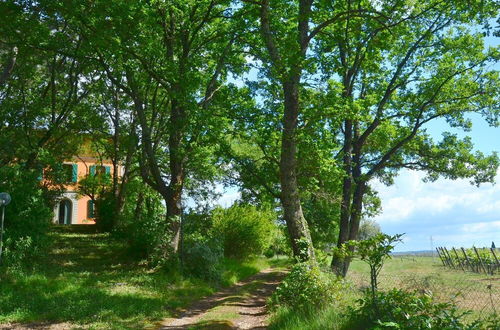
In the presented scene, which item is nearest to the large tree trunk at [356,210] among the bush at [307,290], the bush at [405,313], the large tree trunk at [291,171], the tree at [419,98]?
the tree at [419,98]

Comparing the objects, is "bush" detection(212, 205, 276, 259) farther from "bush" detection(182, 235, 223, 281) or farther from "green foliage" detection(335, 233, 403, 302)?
"green foliage" detection(335, 233, 403, 302)

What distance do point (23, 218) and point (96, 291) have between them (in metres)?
4.75

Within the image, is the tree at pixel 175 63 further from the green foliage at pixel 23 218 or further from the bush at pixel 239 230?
the bush at pixel 239 230

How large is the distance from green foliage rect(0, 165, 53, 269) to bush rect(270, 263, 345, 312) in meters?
8.55

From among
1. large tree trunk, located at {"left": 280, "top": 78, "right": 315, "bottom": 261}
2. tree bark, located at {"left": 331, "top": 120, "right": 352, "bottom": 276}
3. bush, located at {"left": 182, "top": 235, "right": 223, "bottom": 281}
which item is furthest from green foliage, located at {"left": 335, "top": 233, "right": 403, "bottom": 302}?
tree bark, located at {"left": 331, "top": 120, "right": 352, "bottom": 276}

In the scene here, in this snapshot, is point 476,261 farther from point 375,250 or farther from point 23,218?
point 23,218

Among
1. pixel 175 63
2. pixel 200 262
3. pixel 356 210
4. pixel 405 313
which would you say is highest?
pixel 175 63

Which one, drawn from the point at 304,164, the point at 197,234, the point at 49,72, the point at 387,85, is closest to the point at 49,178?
the point at 49,72

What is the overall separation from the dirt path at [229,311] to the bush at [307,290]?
0.74m

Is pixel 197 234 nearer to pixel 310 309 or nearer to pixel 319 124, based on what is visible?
pixel 319 124

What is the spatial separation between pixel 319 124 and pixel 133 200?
59.3 ft

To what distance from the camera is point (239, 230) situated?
25000 millimetres

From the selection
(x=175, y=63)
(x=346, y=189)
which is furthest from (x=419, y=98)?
(x=175, y=63)

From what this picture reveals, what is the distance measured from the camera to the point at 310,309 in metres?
9.51
